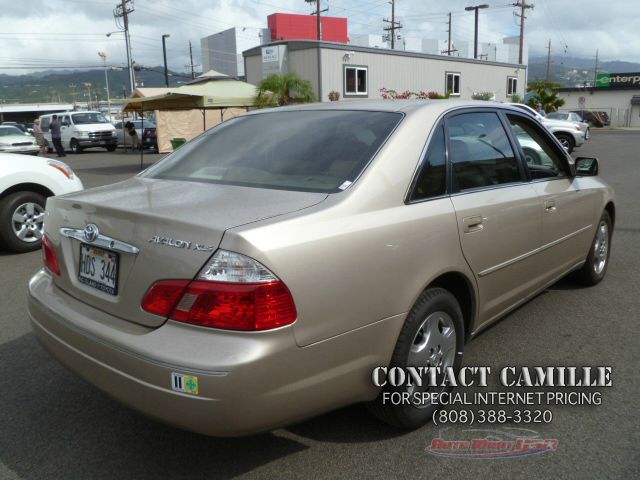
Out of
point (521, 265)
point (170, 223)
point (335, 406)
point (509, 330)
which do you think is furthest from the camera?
point (509, 330)

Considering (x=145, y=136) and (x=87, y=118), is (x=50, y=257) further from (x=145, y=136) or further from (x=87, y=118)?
(x=87, y=118)

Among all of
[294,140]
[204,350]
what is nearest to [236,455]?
[204,350]

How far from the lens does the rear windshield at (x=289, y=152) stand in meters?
2.77

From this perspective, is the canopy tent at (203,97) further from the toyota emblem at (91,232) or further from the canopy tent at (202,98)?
the toyota emblem at (91,232)

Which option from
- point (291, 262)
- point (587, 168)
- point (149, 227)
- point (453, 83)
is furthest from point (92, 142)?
point (291, 262)

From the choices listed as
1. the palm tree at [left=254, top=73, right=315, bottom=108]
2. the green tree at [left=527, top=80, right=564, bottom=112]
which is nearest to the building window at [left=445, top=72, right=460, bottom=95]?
the green tree at [left=527, top=80, right=564, bottom=112]

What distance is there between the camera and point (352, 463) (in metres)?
2.61

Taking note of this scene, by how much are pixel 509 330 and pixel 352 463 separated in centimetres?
196

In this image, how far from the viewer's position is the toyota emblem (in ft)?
8.23

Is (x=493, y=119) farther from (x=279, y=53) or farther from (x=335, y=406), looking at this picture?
(x=279, y=53)

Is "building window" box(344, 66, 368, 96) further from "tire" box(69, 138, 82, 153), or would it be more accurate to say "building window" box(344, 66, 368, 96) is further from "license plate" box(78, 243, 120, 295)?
"license plate" box(78, 243, 120, 295)

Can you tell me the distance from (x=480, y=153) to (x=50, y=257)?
2.41m

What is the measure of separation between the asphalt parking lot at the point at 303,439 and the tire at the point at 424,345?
0.43 ft

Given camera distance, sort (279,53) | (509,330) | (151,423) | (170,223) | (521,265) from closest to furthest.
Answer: (170,223)
(151,423)
(521,265)
(509,330)
(279,53)
